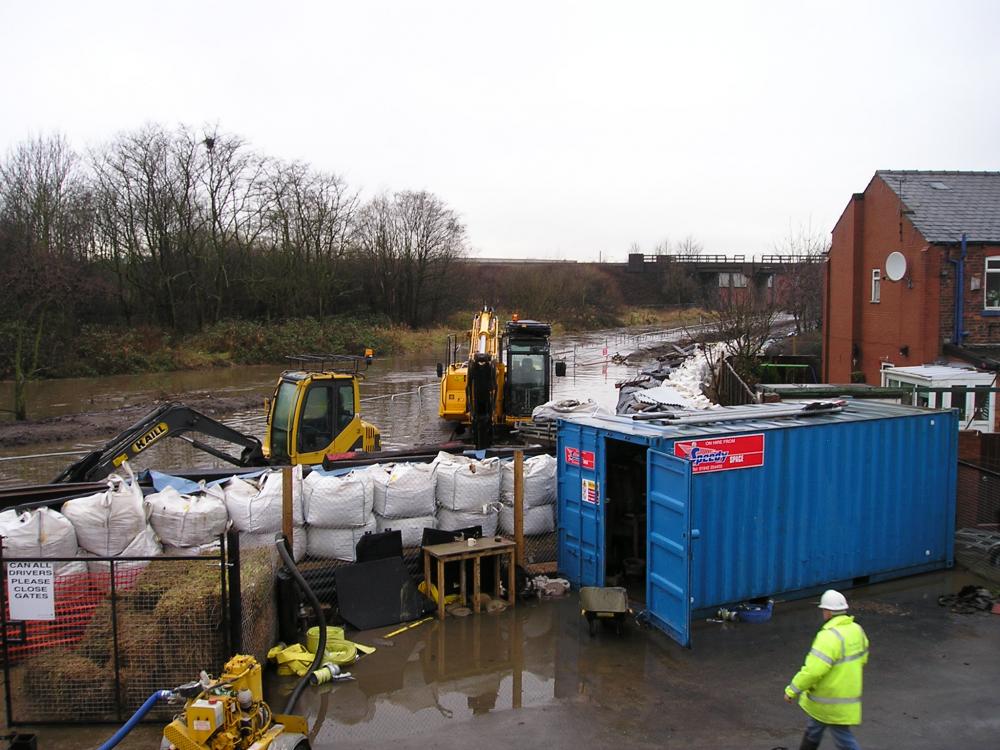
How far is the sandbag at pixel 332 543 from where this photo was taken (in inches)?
376

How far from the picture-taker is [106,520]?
8.50 meters

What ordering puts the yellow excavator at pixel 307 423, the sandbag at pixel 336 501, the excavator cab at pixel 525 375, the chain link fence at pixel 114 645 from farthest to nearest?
the excavator cab at pixel 525 375
the yellow excavator at pixel 307 423
the sandbag at pixel 336 501
the chain link fence at pixel 114 645

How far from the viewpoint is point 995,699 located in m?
7.31

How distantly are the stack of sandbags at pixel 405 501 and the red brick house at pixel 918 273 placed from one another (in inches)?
483

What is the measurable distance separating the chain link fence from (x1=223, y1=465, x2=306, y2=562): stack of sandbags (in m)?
1.57

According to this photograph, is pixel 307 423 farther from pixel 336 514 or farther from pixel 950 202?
pixel 950 202

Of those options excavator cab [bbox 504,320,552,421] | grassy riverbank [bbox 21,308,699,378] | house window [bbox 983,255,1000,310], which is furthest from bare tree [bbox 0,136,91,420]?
house window [bbox 983,255,1000,310]

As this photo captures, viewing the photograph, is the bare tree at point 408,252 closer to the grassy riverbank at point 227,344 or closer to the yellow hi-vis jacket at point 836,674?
A: the grassy riverbank at point 227,344

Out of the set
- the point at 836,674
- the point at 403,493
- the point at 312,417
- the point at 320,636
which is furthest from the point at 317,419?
the point at 836,674

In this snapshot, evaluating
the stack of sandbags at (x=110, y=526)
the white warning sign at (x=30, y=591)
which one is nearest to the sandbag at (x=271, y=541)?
the stack of sandbags at (x=110, y=526)

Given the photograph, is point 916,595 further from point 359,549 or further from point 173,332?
point 173,332

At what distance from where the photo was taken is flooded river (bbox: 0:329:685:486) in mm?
20562

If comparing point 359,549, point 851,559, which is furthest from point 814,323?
point 359,549

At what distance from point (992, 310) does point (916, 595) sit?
11.0m
